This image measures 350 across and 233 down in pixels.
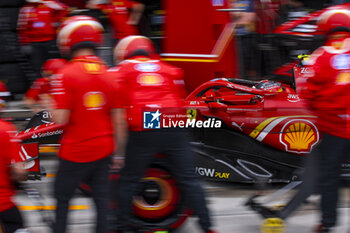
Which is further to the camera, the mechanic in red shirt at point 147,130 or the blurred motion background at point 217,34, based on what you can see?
the blurred motion background at point 217,34

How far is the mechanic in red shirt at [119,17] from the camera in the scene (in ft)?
24.5

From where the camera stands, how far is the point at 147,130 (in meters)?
4.22

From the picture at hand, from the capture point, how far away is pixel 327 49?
4301 mm

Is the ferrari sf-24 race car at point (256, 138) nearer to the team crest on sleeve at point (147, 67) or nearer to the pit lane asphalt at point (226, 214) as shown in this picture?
the pit lane asphalt at point (226, 214)

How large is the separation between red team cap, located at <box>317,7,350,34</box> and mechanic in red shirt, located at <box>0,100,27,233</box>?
2302 millimetres

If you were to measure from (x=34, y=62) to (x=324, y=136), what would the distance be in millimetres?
4717

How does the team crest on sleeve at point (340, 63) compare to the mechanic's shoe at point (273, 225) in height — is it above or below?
above

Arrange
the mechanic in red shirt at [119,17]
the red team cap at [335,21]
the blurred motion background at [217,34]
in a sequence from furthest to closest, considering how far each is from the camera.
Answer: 1. the mechanic in red shirt at [119,17]
2. the blurred motion background at [217,34]
3. the red team cap at [335,21]

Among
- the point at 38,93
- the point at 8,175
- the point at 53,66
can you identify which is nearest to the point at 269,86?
the point at 53,66

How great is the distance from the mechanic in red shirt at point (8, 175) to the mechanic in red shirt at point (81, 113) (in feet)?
0.86

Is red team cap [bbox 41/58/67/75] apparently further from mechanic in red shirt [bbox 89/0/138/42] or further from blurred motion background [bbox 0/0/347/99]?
mechanic in red shirt [bbox 89/0/138/42]

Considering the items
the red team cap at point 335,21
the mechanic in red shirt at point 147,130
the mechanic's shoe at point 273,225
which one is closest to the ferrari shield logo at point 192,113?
the mechanic in red shirt at point 147,130

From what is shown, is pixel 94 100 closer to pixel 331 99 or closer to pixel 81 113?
pixel 81 113

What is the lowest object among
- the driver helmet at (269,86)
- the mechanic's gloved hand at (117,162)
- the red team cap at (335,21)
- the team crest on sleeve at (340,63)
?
the driver helmet at (269,86)
